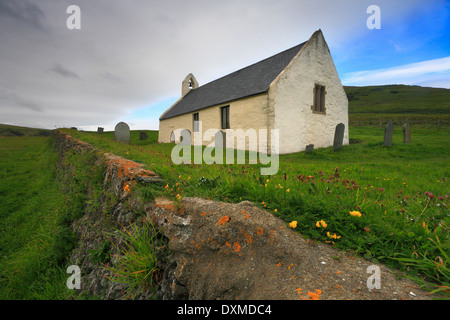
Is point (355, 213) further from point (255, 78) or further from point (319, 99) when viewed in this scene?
point (255, 78)

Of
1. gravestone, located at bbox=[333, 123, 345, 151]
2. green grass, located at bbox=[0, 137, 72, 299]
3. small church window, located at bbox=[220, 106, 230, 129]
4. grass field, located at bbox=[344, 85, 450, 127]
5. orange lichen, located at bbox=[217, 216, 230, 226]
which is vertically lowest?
green grass, located at bbox=[0, 137, 72, 299]

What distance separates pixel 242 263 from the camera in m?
1.58

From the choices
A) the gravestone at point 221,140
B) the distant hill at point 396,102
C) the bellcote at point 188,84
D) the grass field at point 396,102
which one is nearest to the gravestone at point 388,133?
the gravestone at point 221,140

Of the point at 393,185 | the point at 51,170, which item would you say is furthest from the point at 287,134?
the point at 51,170

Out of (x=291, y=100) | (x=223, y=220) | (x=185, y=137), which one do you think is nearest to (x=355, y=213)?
(x=223, y=220)

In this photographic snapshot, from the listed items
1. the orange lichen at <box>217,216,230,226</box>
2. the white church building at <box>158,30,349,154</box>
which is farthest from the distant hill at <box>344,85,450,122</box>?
the orange lichen at <box>217,216,230,226</box>

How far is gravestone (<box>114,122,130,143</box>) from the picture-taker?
15.3 meters

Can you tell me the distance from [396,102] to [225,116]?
277 feet

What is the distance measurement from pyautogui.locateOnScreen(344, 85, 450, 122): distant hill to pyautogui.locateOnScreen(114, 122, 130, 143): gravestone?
5298 centimetres

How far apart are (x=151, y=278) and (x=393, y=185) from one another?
4557 millimetres

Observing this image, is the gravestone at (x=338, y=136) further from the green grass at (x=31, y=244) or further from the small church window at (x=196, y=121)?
the green grass at (x=31, y=244)

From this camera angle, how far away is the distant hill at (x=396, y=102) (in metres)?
54.4

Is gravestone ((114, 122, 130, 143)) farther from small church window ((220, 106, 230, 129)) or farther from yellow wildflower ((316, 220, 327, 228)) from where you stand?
yellow wildflower ((316, 220, 327, 228))

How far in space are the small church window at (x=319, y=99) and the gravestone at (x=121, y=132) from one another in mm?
13893
